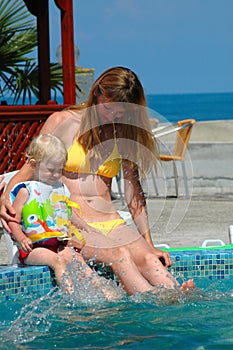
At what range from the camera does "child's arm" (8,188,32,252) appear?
205 inches

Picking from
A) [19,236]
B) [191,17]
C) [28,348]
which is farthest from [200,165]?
[191,17]

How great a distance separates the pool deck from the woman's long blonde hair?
7.19ft

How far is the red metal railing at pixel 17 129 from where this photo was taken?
27.9ft

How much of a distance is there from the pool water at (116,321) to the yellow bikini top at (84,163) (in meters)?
0.76

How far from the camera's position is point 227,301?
17.2ft

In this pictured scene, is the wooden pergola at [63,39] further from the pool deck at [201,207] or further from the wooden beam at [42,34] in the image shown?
the pool deck at [201,207]

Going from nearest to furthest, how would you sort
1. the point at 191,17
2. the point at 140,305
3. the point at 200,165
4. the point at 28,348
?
the point at 28,348 < the point at 140,305 < the point at 200,165 < the point at 191,17

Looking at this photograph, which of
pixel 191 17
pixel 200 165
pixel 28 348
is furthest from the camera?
pixel 191 17

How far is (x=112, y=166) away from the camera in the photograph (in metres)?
5.64

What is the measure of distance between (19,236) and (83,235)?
16.4 inches

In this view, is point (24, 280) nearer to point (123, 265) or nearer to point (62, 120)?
point (123, 265)

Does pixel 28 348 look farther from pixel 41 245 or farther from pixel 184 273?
pixel 184 273

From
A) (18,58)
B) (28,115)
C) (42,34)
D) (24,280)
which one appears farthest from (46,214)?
(18,58)

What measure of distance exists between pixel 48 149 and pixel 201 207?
5447 mm
